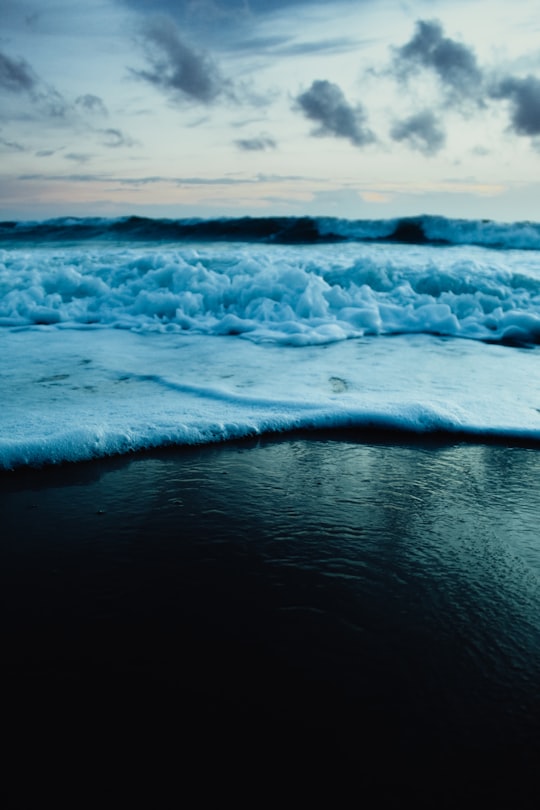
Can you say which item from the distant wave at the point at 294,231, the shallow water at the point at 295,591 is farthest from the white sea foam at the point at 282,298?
the distant wave at the point at 294,231

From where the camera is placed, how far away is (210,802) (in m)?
1.20

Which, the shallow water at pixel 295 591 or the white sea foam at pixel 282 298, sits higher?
the white sea foam at pixel 282 298

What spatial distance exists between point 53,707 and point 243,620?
21.1 inches

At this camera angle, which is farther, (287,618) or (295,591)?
(295,591)

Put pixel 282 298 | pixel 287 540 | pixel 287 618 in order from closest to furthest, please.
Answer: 1. pixel 287 618
2. pixel 287 540
3. pixel 282 298

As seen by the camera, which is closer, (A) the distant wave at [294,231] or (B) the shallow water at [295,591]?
(B) the shallow water at [295,591]

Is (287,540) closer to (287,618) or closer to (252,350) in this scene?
(287,618)

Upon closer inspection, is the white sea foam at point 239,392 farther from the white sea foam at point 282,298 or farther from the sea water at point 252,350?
the white sea foam at point 282,298

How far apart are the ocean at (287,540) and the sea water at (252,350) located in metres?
0.03

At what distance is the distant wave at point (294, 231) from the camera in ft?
50.9

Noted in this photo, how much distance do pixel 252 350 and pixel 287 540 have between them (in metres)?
3.61

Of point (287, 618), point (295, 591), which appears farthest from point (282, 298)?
point (287, 618)

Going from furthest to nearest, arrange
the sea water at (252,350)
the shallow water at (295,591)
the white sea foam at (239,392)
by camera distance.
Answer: the sea water at (252,350)
the white sea foam at (239,392)
the shallow water at (295,591)

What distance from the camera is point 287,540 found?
2.22 metres
